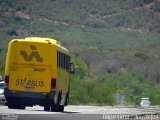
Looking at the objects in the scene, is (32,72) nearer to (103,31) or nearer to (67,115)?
(67,115)

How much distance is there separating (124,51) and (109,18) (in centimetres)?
2034

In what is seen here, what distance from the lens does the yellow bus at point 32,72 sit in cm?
3048

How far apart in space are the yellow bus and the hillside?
6140cm

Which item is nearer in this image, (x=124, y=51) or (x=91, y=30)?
(x=124, y=51)

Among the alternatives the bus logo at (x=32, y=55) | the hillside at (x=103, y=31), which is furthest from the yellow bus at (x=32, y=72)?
the hillside at (x=103, y=31)

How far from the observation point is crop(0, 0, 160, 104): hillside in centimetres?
11306

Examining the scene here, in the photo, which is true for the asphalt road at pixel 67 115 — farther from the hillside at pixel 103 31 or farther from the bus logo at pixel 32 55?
the hillside at pixel 103 31

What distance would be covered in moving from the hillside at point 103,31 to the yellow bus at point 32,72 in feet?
201

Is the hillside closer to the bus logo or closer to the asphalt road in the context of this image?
the bus logo

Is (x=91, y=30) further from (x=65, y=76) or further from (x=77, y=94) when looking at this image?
(x=65, y=76)

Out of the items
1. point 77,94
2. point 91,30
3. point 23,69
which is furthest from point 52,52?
point 91,30

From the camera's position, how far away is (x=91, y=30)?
436 feet

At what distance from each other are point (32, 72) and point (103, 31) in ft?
338

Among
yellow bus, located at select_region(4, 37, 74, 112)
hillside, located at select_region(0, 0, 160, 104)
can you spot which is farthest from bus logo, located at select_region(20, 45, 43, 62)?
hillside, located at select_region(0, 0, 160, 104)
